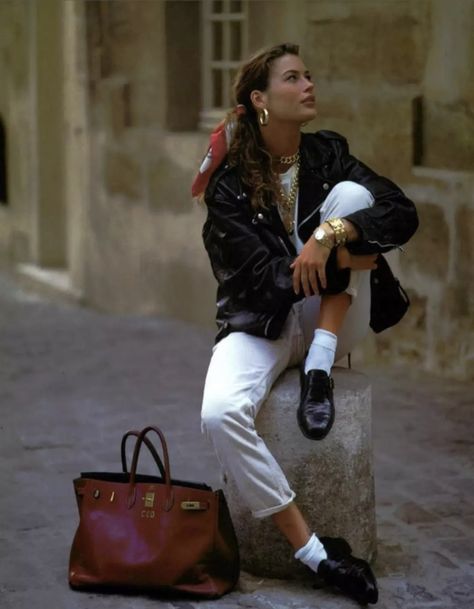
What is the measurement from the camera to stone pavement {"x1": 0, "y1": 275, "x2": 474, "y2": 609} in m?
4.75

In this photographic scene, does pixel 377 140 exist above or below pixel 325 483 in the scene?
above

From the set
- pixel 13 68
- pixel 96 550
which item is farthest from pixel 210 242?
pixel 13 68

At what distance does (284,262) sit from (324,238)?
0.56 ft

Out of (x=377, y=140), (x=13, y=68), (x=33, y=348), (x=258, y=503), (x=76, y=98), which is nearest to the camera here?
(x=258, y=503)

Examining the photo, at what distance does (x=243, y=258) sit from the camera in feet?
15.8

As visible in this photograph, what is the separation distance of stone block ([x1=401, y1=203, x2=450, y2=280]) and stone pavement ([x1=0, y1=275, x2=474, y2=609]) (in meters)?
0.58

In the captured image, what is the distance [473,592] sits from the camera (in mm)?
4727

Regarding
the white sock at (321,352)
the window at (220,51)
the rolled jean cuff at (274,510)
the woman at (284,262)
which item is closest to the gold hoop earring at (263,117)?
the woman at (284,262)

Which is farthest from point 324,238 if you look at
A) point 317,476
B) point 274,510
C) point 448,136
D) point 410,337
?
point 410,337

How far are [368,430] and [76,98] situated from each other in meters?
6.86

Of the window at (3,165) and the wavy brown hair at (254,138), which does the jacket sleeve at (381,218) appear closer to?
the wavy brown hair at (254,138)

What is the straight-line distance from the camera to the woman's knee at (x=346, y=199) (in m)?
4.81

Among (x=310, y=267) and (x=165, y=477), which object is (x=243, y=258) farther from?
(x=165, y=477)

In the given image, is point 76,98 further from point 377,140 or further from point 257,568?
point 257,568
